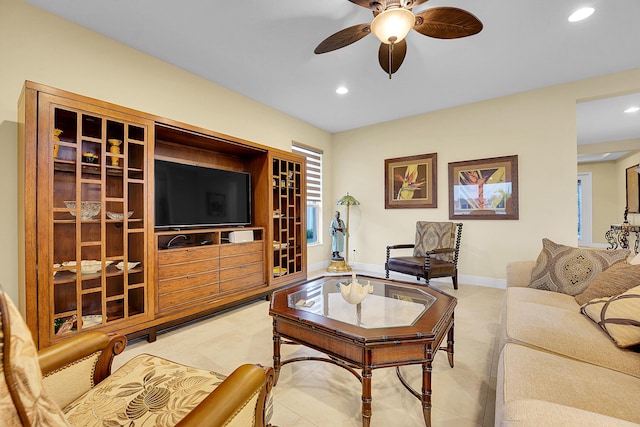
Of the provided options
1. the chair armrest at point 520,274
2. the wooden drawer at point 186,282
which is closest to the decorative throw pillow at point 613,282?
the chair armrest at point 520,274

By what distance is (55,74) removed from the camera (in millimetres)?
2309

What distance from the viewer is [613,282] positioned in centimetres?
168

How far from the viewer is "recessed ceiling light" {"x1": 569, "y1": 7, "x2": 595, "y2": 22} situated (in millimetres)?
2236

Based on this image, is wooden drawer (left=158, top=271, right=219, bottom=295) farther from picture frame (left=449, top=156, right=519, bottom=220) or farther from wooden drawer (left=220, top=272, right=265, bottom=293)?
picture frame (left=449, top=156, right=519, bottom=220)

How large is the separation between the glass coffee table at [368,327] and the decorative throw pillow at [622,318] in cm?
71

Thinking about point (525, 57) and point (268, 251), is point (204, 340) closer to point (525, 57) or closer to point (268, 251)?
point (268, 251)

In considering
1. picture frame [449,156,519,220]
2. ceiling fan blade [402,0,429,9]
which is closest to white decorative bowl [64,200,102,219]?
ceiling fan blade [402,0,429,9]

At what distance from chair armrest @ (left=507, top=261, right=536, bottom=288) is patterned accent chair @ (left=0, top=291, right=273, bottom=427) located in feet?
7.88

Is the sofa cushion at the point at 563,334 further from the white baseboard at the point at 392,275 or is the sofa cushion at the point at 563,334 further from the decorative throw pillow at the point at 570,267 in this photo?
the white baseboard at the point at 392,275

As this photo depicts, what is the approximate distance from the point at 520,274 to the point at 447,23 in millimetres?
2115

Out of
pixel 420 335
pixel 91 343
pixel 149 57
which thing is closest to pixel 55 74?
pixel 149 57

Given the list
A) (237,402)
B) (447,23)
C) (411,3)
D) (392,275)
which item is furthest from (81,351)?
(392,275)

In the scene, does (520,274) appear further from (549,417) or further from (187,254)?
(187,254)

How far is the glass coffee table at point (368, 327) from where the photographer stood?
1347 millimetres
